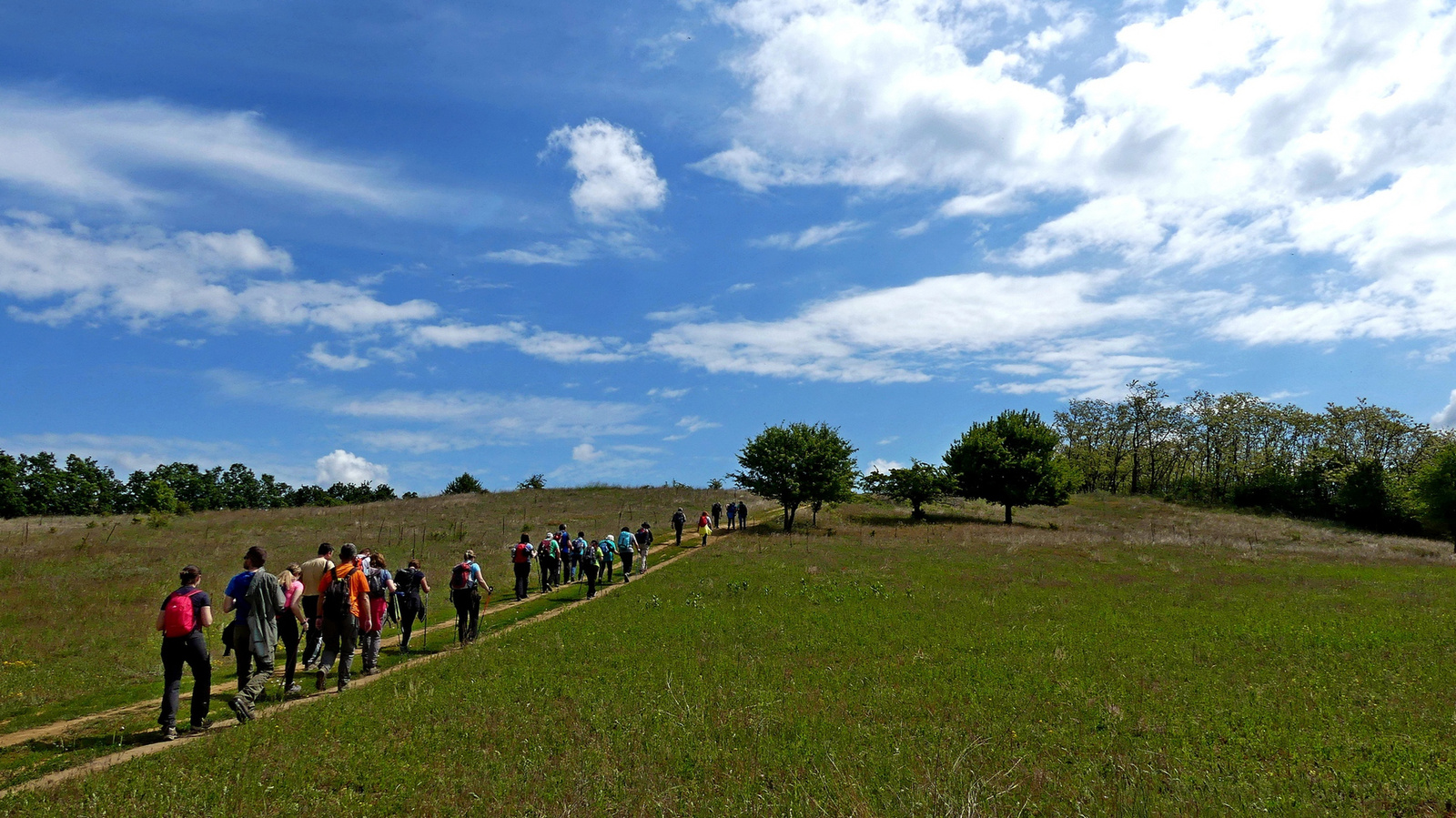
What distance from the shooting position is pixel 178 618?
32.0 ft

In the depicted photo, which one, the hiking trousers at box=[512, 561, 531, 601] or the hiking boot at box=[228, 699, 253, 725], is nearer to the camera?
the hiking boot at box=[228, 699, 253, 725]

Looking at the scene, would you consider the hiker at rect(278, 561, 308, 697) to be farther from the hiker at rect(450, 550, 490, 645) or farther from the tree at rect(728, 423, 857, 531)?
the tree at rect(728, 423, 857, 531)

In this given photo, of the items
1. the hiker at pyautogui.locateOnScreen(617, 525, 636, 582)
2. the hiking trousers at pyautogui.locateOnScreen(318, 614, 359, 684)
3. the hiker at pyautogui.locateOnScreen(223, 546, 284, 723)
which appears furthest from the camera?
the hiker at pyautogui.locateOnScreen(617, 525, 636, 582)

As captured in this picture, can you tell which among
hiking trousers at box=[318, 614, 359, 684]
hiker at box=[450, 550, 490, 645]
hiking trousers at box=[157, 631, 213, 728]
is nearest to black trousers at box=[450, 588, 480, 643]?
hiker at box=[450, 550, 490, 645]

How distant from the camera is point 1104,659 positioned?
49.8 ft

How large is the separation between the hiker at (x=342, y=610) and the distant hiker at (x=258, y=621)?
1191 mm

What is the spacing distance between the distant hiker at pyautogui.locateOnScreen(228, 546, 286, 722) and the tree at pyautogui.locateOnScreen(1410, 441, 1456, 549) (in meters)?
70.0

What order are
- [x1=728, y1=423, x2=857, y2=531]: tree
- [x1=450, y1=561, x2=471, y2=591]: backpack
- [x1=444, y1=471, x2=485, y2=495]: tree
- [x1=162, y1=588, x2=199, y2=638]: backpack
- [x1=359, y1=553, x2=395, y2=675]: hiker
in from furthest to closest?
[x1=444, y1=471, x2=485, y2=495]: tree, [x1=728, y1=423, x2=857, y2=531]: tree, [x1=450, y1=561, x2=471, y2=591]: backpack, [x1=359, y1=553, x2=395, y2=675]: hiker, [x1=162, y1=588, x2=199, y2=638]: backpack

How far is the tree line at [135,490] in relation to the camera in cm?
9431

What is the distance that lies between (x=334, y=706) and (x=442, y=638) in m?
7.30

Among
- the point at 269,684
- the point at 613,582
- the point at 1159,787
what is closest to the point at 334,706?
the point at 269,684

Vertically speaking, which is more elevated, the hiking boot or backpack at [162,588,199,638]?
backpack at [162,588,199,638]

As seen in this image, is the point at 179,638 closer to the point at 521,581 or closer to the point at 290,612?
the point at 290,612

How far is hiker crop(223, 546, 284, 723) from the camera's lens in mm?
10711
